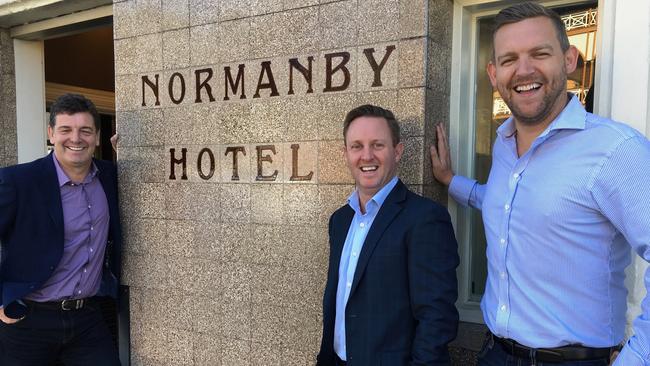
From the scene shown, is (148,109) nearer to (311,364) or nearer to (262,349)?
(262,349)

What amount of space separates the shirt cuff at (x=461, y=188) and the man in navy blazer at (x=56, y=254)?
88.3 inches

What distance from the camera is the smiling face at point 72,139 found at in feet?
10.5

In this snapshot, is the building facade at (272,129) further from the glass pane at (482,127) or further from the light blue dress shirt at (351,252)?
the light blue dress shirt at (351,252)

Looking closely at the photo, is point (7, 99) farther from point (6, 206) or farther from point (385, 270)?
point (385, 270)

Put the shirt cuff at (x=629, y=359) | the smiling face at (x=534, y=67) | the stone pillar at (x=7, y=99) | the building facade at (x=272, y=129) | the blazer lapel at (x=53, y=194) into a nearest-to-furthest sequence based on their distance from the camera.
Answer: the shirt cuff at (x=629, y=359), the smiling face at (x=534, y=67), the building facade at (x=272, y=129), the blazer lapel at (x=53, y=194), the stone pillar at (x=7, y=99)

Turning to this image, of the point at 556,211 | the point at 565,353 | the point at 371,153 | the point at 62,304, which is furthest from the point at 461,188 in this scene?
the point at 62,304

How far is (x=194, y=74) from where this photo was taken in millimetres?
3580

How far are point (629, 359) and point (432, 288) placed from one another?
0.71 meters

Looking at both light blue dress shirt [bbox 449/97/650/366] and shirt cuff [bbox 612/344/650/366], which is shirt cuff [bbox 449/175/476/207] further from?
shirt cuff [bbox 612/344/650/366]

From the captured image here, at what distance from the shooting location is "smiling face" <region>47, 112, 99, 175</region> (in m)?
3.21

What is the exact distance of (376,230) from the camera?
2223 mm

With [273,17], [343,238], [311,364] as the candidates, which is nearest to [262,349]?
[311,364]

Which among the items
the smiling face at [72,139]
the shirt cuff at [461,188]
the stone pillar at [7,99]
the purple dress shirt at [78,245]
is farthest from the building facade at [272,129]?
the stone pillar at [7,99]

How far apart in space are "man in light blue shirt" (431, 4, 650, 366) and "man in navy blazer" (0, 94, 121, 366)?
99.3 inches
